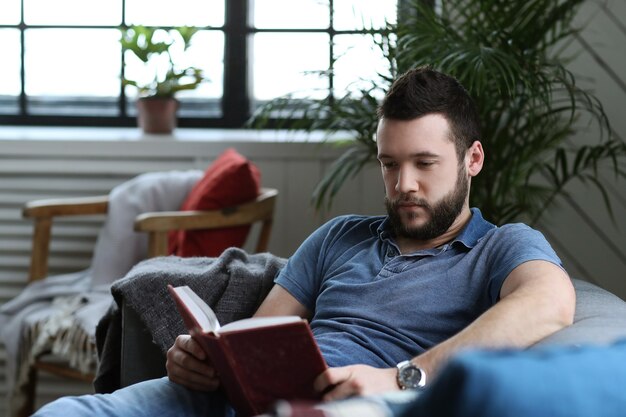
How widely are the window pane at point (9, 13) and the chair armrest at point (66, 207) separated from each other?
83 cm

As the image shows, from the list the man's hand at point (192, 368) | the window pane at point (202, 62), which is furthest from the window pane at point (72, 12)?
the man's hand at point (192, 368)

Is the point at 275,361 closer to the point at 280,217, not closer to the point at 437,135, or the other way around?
the point at 437,135

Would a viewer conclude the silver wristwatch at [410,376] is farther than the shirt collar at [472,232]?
No

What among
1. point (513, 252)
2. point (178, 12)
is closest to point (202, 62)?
point (178, 12)

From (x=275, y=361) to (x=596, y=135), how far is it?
6.99 feet

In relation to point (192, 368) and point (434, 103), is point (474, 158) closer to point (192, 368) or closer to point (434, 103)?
point (434, 103)

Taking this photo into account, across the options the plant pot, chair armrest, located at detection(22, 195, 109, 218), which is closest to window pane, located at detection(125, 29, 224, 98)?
the plant pot

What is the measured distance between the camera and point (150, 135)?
357 cm

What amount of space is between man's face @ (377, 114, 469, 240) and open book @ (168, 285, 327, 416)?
0.47 m

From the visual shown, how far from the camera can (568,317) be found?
1636 mm

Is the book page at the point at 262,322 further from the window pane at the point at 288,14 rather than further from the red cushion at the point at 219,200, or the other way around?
the window pane at the point at 288,14

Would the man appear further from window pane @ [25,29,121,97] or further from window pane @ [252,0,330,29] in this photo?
window pane @ [25,29,121,97]

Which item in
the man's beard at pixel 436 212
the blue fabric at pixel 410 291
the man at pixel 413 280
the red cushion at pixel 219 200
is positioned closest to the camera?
the man at pixel 413 280

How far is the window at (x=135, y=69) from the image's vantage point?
3.75 meters
